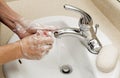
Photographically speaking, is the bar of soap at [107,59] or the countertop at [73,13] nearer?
the bar of soap at [107,59]

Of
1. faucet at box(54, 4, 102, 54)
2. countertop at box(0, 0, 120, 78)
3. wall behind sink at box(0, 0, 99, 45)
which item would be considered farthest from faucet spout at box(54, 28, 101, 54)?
wall behind sink at box(0, 0, 99, 45)

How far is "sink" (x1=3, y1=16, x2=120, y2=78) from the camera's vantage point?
74 cm

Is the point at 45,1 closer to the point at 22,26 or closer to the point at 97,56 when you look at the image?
the point at 22,26

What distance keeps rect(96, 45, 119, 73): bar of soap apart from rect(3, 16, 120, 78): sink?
0.07ft

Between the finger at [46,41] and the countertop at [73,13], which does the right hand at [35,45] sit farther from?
the countertop at [73,13]

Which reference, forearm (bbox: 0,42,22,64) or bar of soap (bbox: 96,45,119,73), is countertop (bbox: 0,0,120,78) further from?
forearm (bbox: 0,42,22,64)

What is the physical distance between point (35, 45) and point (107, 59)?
0.24 m

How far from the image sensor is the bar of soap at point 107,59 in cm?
69

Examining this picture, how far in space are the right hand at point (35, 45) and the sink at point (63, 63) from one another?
0.12m

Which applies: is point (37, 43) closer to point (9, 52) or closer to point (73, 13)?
point (9, 52)

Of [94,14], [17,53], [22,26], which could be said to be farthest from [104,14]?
[17,53]

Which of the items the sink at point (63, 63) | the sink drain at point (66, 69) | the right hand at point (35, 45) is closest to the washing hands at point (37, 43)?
the right hand at point (35, 45)

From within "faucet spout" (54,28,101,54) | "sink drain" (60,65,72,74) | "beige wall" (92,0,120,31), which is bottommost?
"sink drain" (60,65,72,74)

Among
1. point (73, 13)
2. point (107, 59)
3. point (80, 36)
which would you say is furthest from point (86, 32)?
point (73, 13)
